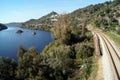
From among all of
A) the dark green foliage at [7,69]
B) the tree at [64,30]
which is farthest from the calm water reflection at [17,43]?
the dark green foliage at [7,69]

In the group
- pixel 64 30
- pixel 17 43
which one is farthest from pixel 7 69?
pixel 17 43

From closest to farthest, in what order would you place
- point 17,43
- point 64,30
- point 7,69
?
1. point 7,69
2. point 64,30
3. point 17,43

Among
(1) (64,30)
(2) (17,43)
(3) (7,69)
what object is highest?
(1) (64,30)

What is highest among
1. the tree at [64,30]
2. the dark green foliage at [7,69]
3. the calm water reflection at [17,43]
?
the tree at [64,30]

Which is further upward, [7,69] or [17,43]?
[7,69]

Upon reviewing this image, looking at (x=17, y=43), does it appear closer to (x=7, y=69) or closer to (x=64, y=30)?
(x=64, y=30)

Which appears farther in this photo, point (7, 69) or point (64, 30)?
point (64, 30)

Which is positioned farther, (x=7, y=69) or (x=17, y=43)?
(x=17, y=43)

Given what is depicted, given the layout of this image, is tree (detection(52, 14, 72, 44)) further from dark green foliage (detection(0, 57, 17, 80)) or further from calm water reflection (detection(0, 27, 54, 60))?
dark green foliage (detection(0, 57, 17, 80))

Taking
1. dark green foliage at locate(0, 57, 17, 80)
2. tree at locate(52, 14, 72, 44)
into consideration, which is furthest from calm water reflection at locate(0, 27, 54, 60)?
dark green foliage at locate(0, 57, 17, 80)

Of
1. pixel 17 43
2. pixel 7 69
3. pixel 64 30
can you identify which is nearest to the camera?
pixel 7 69

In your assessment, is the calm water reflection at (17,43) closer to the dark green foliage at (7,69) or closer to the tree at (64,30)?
the tree at (64,30)
